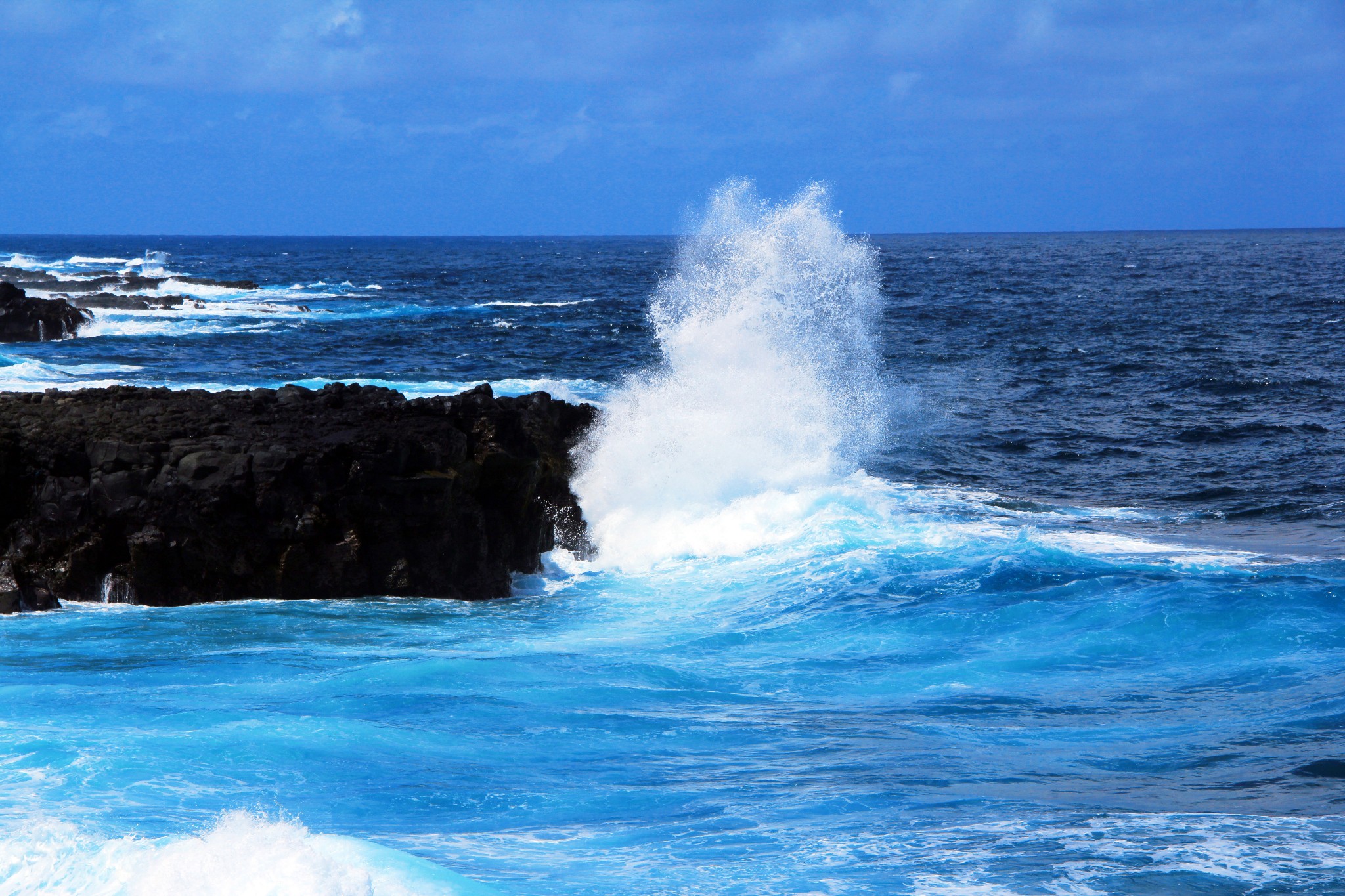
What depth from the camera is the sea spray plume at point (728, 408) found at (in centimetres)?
1397

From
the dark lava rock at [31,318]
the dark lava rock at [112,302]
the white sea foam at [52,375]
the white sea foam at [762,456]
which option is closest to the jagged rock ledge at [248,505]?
the white sea foam at [762,456]

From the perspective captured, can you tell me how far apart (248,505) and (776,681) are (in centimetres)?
489

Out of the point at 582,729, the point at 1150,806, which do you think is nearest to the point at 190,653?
the point at 582,729

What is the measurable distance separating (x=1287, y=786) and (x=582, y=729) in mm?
3966

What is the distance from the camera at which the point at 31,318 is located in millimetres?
31781

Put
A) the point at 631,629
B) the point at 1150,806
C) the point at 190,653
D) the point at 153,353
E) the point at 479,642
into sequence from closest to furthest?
the point at 1150,806 < the point at 190,653 < the point at 479,642 < the point at 631,629 < the point at 153,353

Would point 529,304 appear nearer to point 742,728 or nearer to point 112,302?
point 112,302

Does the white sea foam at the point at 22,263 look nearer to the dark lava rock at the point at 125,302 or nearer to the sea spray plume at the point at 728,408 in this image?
the dark lava rock at the point at 125,302

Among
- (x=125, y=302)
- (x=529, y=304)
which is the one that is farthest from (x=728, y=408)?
(x=529, y=304)

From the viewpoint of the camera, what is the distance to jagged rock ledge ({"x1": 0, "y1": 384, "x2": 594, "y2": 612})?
10.7 metres

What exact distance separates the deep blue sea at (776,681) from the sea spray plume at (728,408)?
5cm

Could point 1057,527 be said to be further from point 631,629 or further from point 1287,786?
point 1287,786

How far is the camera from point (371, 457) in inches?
438

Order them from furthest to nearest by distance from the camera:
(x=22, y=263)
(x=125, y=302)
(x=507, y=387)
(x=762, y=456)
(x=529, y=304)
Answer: (x=22, y=263), (x=529, y=304), (x=125, y=302), (x=507, y=387), (x=762, y=456)
